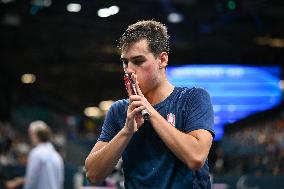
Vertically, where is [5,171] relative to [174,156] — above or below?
below

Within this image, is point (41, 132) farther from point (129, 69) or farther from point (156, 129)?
point (156, 129)

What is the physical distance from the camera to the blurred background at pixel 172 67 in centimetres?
995

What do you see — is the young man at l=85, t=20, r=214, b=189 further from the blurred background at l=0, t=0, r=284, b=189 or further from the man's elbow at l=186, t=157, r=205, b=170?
the blurred background at l=0, t=0, r=284, b=189

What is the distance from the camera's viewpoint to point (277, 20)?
719 inches

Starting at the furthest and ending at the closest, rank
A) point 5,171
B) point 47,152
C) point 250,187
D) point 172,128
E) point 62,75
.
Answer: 1. point 62,75
2. point 5,171
3. point 47,152
4. point 250,187
5. point 172,128

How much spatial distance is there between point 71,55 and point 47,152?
1799 centimetres

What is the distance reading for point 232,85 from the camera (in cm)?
1441

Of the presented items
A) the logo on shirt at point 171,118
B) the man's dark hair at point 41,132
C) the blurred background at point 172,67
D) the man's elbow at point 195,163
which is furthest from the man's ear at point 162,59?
the man's dark hair at point 41,132

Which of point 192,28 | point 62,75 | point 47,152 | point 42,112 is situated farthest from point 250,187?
point 62,75

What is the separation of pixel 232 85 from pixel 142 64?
12.3 m

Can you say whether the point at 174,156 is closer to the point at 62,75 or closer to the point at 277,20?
the point at 277,20

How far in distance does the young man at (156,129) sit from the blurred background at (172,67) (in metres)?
3.24

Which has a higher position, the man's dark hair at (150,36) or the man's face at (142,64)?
the man's dark hair at (150,36)

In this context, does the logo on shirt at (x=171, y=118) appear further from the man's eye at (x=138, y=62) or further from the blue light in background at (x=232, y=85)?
the blue light in background at (x=232, y=85)
